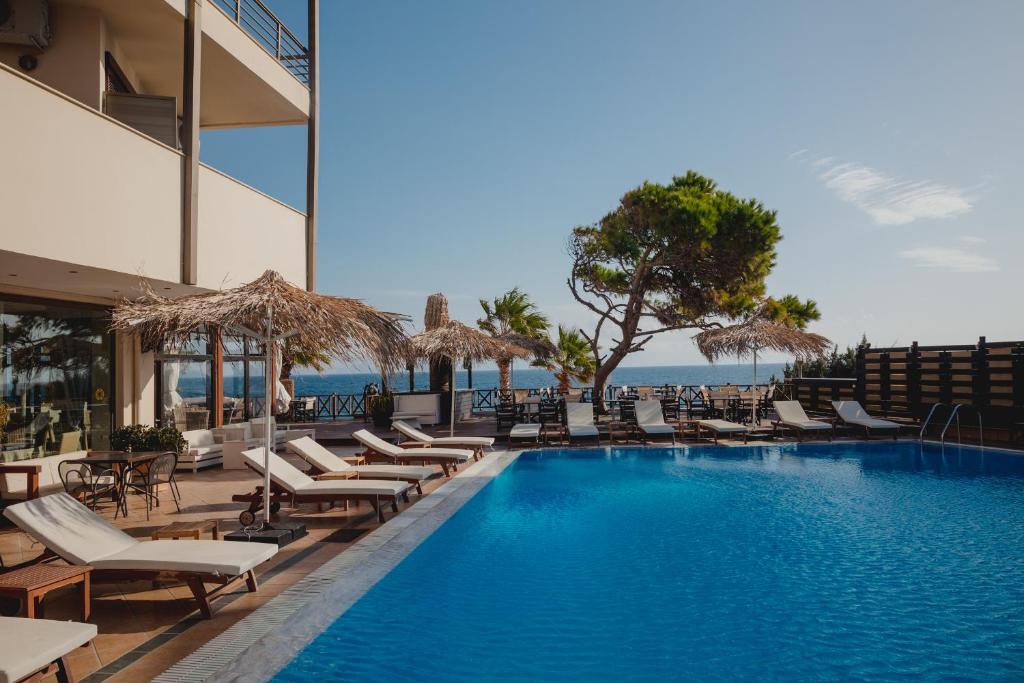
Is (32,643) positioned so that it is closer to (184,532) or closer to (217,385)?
(184,532)

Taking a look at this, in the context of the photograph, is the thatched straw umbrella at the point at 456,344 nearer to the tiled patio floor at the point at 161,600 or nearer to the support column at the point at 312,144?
the support column at the point at 312,144

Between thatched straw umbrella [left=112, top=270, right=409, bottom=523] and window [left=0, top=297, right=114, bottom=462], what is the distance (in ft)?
9.21

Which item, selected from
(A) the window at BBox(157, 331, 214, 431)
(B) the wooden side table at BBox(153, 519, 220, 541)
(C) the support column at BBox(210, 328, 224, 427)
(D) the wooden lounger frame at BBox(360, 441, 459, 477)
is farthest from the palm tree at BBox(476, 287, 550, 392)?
(B) the wooden side table at BBox(153, 519, 220, 541)

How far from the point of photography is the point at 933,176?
15.9 m

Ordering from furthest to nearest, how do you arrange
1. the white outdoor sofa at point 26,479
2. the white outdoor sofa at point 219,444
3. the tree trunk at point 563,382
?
the tree trunk at point 563,382, the white outdoor sofa at point 219,444, the white outdoor sofa at point 26,479

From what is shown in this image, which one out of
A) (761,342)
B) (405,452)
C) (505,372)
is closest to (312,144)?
(405,452)

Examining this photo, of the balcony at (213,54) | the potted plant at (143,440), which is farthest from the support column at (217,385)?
the balcony at (213,54)

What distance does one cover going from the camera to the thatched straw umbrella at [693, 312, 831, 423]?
14922 millimetres

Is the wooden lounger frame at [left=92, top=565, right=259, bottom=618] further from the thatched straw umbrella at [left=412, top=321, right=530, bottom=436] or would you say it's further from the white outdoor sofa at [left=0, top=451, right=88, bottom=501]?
the thatched straw umbrella at [left=412, top=321, right=530, bottom=436]

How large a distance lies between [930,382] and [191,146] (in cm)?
1604

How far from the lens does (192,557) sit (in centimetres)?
438

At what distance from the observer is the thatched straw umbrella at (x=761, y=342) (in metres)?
14.9

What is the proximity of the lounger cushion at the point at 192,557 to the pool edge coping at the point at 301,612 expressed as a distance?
13.5 inches

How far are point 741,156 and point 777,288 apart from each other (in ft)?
14.0
